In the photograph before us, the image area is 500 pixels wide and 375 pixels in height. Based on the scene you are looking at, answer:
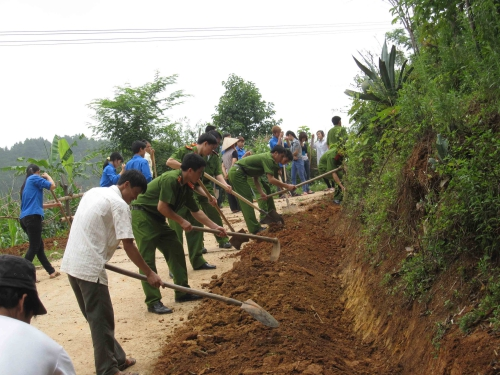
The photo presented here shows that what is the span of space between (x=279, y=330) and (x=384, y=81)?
4737mm

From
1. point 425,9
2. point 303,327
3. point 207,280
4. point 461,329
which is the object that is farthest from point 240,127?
point 461,329

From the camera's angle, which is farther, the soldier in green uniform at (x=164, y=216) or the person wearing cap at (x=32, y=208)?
the person wearing cap at (x=32, y=208)

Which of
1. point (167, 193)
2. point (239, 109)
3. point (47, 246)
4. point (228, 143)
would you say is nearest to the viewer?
point (167, 193)

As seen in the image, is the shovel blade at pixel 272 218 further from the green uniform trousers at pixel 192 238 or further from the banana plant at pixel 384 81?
the banana plant at pixel 384 81

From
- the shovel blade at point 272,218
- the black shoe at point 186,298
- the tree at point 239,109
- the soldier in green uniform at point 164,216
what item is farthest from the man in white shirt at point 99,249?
the tree at point 239,109

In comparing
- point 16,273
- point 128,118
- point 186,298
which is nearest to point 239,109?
point 128,118

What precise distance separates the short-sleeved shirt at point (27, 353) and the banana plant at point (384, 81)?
6.85m

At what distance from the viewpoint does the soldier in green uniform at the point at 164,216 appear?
253 inches

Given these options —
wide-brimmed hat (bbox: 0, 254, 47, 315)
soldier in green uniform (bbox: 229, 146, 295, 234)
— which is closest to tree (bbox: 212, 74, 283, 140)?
soldier in green uniform (bbox: 229, 146, 295, 234)

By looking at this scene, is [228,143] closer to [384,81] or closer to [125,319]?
[384,81]

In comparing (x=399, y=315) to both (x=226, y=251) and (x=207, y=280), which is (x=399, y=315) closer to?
(x=207, y=280)

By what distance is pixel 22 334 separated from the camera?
1971mm

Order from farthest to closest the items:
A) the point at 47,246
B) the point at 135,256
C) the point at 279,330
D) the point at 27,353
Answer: the point at 47,246
the point at 279,330
the point at 135,256
the point at 27,353

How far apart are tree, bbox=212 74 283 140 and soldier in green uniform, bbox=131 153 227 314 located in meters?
14.2
